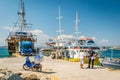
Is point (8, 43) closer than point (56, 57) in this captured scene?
No

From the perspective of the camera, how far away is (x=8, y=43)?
7675 cm

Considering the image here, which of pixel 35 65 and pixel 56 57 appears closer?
pixel 35 65

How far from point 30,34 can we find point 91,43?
2615cm

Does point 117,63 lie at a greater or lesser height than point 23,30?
lesser

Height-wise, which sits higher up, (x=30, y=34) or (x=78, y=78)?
(x=30, y=34)

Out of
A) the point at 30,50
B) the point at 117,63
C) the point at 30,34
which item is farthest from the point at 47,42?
the point at 117,63

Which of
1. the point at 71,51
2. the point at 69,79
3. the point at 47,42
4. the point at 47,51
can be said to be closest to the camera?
the point at 69,79

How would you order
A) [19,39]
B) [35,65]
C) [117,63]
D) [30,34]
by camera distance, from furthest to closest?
1. [30,34]
2. [19,39]
3. [117,63]
4. [35,65]

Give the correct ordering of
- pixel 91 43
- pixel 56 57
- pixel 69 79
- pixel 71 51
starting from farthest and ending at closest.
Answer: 1. pixel 91 43
2. pixel 56 57
3. pixel 71 51
4. pixel 69 79

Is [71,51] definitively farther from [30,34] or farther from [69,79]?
[30,34]

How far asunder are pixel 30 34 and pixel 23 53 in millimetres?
19144

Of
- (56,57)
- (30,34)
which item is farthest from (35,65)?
(30,34)

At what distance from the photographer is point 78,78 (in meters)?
16.6

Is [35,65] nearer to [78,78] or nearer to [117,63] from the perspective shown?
[78,78]
